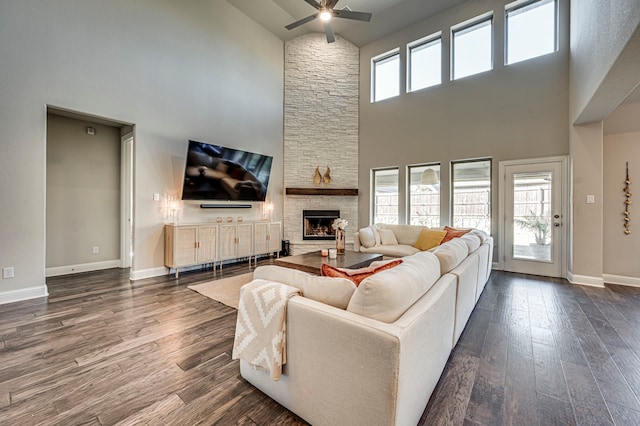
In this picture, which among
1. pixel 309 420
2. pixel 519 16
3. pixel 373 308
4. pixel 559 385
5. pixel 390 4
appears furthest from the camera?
pixel 390 4

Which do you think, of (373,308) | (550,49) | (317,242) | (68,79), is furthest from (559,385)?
(68,79)

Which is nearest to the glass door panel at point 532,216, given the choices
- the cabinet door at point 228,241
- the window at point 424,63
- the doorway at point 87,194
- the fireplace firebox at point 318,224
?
the window at point 424,63

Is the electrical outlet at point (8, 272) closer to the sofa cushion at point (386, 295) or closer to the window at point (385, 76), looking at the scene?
the sofa cushion at point (386, 295)

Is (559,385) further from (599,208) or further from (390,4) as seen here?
(390,4)

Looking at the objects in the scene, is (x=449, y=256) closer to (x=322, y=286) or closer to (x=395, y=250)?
(x=322, y=286)

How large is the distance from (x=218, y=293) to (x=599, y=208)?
17.9 feet

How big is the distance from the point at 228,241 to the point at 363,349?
4243 millimetres

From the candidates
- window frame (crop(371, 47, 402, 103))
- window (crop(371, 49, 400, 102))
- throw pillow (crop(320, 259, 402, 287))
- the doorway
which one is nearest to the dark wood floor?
throw pillow (crop(320, 259, 402, 287))

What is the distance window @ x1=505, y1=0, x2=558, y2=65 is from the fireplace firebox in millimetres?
4530

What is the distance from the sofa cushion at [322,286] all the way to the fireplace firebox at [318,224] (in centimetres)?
477

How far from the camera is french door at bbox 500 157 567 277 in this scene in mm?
4332

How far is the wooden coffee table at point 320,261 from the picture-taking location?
317 cm

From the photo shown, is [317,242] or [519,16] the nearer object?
[519,16]

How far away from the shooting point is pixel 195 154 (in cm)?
450
